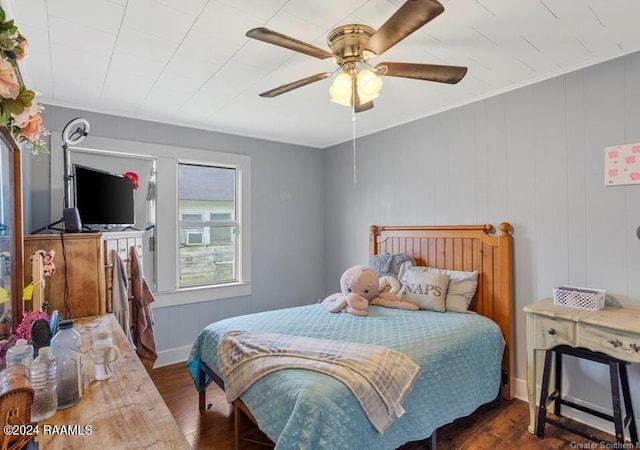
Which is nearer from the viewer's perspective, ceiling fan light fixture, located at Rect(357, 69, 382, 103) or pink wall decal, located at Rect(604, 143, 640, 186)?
ceiling fan light fixture, located at Rect(357, 69, 382, 103)

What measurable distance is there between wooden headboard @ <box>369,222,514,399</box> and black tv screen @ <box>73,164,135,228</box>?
2545mm

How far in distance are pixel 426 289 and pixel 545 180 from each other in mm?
1179

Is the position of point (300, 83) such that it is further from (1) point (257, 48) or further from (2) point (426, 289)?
(2) point (426, 289)

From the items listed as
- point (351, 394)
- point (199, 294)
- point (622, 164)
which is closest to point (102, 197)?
point (199, 294)

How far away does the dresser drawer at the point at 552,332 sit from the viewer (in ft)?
6.66

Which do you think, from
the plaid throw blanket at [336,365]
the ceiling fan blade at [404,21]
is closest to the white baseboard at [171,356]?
the plaid throw blanket at [336,365]

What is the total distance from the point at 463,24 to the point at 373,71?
0.52m

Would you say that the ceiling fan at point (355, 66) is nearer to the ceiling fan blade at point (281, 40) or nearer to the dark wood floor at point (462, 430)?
the ceiling fan blade at point (281, 40)

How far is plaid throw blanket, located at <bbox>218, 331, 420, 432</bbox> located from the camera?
1.64 metres

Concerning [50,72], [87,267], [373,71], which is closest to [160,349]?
[87,267]

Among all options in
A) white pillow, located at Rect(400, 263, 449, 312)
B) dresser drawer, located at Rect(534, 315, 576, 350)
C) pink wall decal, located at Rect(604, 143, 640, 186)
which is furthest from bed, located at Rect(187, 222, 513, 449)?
pink wall decal, located at Rect(604, 143, 640, 186)

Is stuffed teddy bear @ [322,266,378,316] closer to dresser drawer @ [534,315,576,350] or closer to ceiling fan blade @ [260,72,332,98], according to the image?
dresser drawer @ [534,315,576,350]

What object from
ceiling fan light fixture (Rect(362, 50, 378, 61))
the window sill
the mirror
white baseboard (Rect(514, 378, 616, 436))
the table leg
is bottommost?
white baseboard (Rect(514, 378, 616, 436))

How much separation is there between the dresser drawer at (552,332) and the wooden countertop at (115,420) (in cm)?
214
